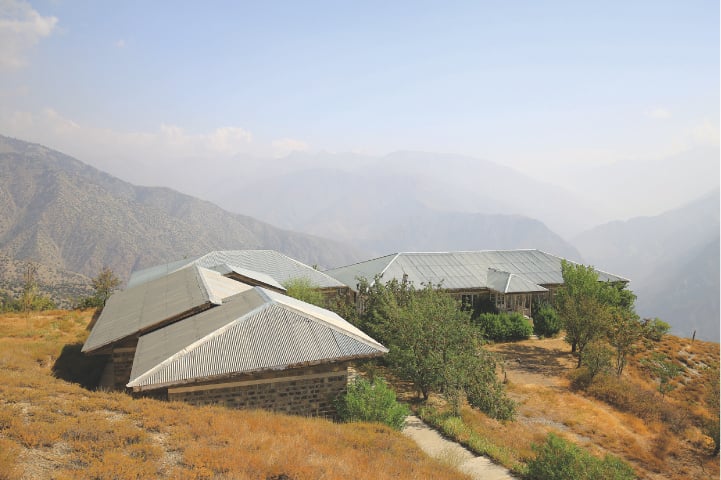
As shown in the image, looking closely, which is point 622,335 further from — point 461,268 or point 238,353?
point 238,353

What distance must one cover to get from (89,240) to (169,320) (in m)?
147

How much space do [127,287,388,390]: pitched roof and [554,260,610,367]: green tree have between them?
663 inches

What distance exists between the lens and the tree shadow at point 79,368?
15758 millimetres

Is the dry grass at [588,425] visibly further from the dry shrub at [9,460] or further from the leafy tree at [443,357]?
the dry shrub at [9,460]

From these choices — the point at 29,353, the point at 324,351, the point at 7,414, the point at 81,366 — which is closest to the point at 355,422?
the point at 324,351

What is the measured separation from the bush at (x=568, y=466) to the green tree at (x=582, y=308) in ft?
48.9

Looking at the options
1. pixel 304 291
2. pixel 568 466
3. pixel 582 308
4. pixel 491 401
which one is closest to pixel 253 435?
pixel 568 466

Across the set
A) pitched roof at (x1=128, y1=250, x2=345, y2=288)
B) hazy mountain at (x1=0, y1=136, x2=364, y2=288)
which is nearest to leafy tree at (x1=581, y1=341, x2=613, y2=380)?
pitched roof at (x1=128, y1=250, x2=345, y2=288)

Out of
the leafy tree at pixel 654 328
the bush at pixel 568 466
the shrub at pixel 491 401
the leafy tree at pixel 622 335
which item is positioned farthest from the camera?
Result: the leafy tree at pixel 654 328

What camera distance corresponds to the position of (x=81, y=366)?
55.8ft

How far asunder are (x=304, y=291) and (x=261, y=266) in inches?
300

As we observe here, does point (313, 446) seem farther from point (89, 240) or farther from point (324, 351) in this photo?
point (89, 240)

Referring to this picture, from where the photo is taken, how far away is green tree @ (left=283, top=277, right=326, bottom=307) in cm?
2659

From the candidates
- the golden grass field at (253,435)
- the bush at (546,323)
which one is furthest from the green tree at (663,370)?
the bush at (546,323)
